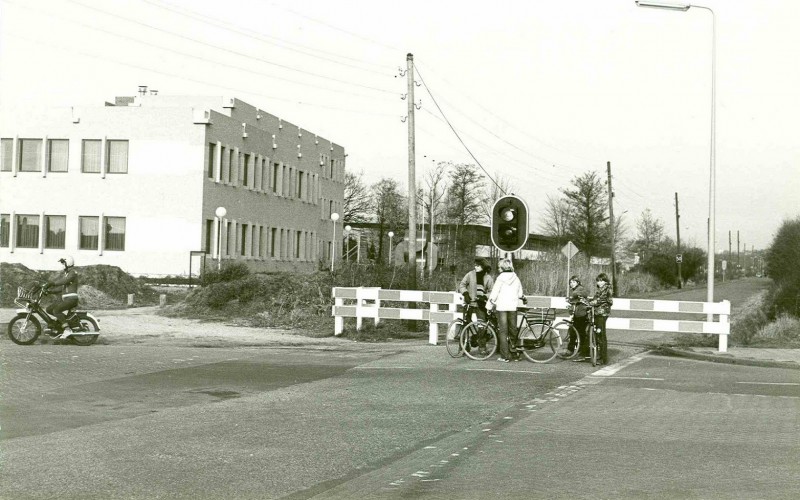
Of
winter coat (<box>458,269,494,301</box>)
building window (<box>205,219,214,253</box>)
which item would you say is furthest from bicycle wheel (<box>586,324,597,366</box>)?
building window (<box>205,219,214,253</box>)

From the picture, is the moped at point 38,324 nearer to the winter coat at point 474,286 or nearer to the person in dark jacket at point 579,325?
the winter coat at point 474,286

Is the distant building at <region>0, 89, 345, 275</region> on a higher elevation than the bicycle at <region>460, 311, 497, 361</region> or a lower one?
higher

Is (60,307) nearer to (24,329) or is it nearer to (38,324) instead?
(38,324)

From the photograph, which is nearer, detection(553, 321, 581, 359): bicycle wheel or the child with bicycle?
the child with bicycle

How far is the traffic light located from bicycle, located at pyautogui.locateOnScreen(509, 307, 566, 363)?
1.85 m

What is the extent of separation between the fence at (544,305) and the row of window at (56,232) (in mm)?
27511

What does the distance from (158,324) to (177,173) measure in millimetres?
22299

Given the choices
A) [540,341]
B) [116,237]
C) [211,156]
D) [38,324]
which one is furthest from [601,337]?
[116,237]

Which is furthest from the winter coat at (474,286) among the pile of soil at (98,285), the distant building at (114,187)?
→ the distant building at (114,187)

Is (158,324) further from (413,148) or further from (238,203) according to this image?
(238,203)

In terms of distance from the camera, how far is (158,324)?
24.7m

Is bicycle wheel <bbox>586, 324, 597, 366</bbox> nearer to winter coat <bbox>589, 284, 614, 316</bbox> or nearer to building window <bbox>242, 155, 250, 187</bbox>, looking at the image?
winter coat <bbox>589, 284, 614, 316</bbox>

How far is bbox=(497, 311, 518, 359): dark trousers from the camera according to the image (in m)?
15.6

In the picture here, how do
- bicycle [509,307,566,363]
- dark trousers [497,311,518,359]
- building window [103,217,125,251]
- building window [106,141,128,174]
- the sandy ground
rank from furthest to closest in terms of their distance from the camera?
1. building window [103,217,125,251]
2. building window [106,141,128,174]
3. the sandy ground
4. bicycle [509,307,566,363]
5. dark trousers [497,311,518,359]
